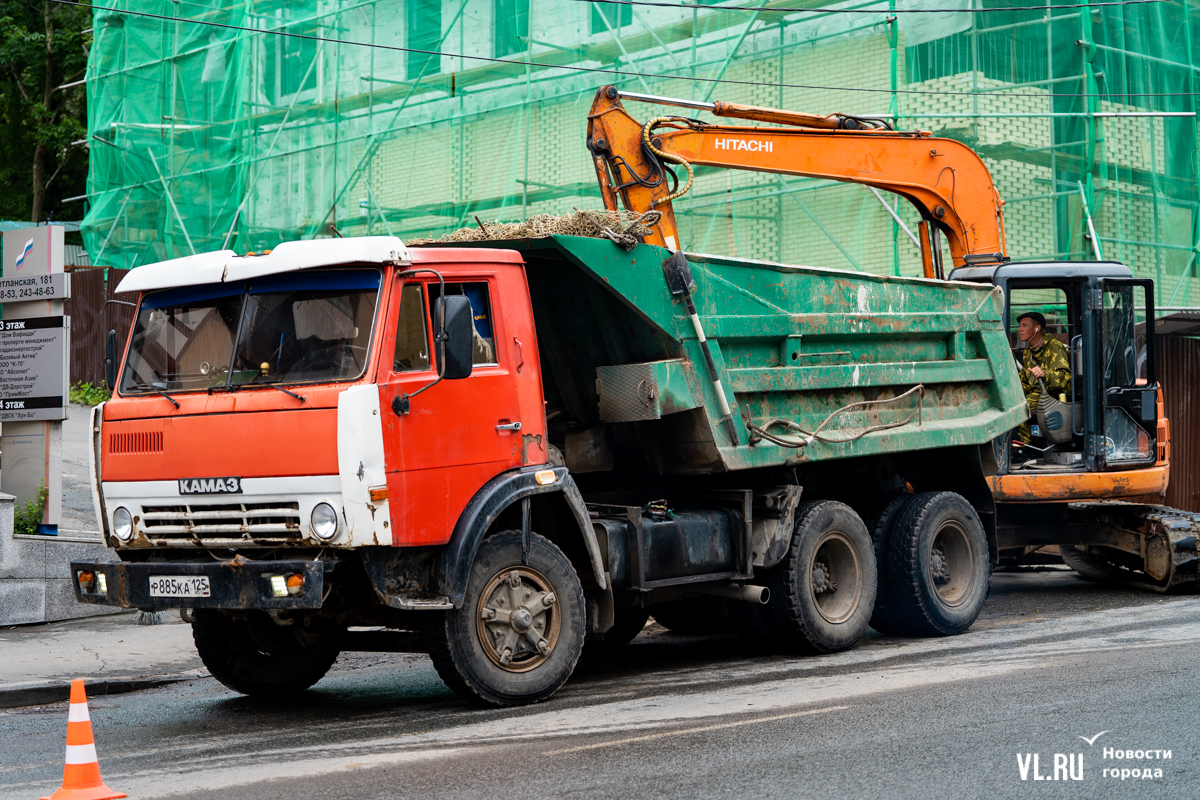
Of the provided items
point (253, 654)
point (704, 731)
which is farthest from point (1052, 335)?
point (253, 654)

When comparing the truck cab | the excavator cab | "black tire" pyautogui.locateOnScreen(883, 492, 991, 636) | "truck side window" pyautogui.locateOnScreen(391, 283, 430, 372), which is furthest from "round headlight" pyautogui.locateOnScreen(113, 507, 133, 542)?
the excavator cab

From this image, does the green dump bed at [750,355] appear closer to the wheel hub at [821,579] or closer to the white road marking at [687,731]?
the wheel hub at [821,579]

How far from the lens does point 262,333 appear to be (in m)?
7.30

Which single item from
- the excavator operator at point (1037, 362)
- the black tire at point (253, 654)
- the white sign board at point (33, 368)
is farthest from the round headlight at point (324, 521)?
the excavator operator at point (1037, 362)

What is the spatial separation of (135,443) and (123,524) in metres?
0.47

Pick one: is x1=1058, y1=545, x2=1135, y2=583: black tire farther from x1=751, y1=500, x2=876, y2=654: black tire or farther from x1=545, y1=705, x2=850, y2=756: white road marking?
→ x1=545, y1=705, x2=850, y2=756: white road marking

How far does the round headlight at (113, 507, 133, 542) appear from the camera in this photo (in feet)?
24.6

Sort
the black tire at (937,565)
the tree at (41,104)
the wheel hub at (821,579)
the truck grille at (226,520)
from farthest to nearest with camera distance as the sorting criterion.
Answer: the tree at (41,104)
the black tire at (937,565)
the wheel hub at (821,579)
the truck grille at (226,520)

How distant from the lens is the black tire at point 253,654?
8.23m

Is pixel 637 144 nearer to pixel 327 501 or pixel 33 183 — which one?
pixel 327 501

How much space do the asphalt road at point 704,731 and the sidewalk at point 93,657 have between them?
0.23 metres

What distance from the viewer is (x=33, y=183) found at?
37.2 meters

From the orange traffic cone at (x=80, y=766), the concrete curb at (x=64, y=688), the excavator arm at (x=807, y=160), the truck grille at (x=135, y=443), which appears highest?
the excavator arm at (x=807, y=160)

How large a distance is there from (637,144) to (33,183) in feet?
101
